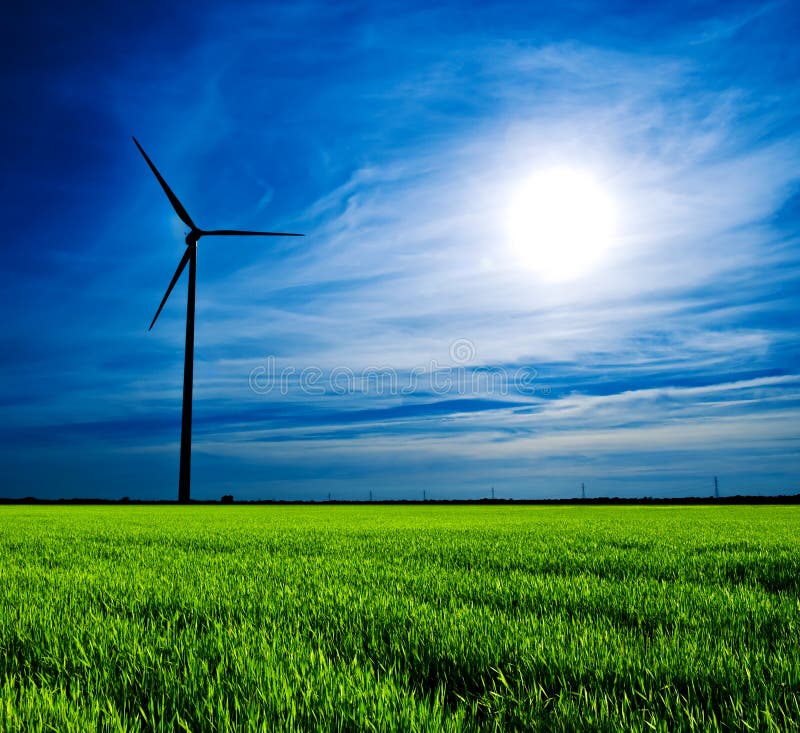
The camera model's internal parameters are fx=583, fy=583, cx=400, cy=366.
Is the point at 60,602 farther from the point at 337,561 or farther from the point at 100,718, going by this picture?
the point at 337,561

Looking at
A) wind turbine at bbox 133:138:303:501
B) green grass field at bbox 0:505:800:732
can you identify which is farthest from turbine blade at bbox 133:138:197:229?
green grass field at bbox 0:505:800:732

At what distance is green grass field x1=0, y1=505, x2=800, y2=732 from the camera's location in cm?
283

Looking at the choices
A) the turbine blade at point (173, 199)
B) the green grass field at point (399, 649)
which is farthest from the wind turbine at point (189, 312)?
the green grass field at point (399, 649)

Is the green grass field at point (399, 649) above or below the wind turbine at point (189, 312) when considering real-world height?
below

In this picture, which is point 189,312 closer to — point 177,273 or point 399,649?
point 177,273

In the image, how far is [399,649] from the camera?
13.0 ft

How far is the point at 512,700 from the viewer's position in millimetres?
3043

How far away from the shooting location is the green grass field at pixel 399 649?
283cm

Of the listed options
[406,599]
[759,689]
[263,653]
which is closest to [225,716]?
[263,653]

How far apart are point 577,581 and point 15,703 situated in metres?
5.61

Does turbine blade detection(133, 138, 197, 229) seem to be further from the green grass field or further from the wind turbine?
the green grass field

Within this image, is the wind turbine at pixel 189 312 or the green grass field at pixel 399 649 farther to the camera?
the wind turbine at pixel 189 312

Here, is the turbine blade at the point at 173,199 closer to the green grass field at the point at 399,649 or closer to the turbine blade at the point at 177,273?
the turbine blade at the point at 177,273

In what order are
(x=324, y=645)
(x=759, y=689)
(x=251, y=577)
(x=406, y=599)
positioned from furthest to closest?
(x=251, y=577)
(x=406, y=599)
(x=324, y=645)
(x=759, y=689)
